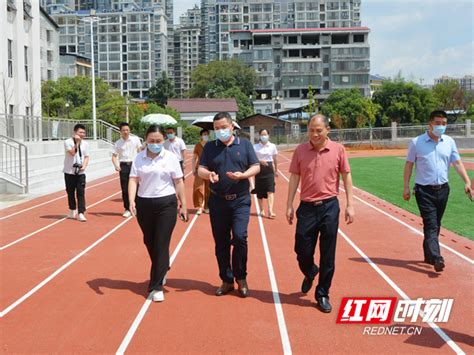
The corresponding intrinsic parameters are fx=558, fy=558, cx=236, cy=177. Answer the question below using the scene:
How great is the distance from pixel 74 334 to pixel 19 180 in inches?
454

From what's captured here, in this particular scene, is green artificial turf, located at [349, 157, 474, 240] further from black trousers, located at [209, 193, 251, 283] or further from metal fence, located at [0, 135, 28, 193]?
metal fence, located at [0, 135, 28, 193]

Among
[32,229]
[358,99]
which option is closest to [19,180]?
[32,229]

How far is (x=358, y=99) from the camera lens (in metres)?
59.9

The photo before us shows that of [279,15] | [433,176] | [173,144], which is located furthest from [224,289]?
[279,15]

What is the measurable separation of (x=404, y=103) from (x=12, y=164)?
5254cm

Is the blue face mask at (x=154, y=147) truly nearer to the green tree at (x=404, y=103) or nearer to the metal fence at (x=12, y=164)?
the metal fence at (x=12, y=164)

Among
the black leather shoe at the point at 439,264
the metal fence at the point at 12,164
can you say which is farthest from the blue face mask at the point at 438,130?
the metal fence at the point at 12,164

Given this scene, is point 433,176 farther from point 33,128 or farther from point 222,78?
point 222,78

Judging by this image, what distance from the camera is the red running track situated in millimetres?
4555

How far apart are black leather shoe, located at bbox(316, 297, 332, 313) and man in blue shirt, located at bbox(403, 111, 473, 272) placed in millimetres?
2077

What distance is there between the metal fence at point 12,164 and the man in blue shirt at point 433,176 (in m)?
11.4

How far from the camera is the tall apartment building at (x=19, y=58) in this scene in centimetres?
2494

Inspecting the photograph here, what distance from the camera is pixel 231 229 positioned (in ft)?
19.2

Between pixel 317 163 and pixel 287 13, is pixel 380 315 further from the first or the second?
pixel 287 13
